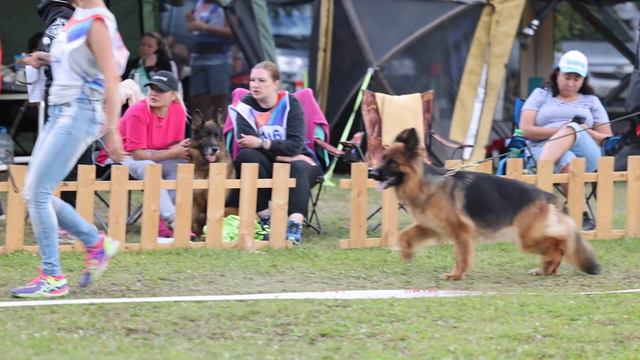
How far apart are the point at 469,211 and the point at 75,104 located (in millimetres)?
2537

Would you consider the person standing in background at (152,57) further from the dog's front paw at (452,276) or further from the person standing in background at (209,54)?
the dog's front paw at (452,276)

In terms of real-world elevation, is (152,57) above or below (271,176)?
above

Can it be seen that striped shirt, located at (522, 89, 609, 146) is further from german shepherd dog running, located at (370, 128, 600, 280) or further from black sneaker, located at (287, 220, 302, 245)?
black sneaker, located at (287, 220, 302, 245)

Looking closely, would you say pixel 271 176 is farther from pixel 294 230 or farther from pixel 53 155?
pixel 53 155

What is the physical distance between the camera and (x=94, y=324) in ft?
17.3

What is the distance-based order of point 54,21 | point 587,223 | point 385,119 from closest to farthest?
1. point 54,21
2. point 587,223
3. point 385,119

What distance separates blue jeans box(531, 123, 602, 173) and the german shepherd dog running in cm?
192

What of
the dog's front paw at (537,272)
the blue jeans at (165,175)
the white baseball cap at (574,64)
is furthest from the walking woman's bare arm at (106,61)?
the white baseball cap at (574,64)

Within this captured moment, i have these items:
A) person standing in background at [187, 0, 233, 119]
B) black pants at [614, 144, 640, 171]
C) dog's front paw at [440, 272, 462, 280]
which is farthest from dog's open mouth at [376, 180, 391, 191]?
person standing in background at [187, 0, 233, 119]

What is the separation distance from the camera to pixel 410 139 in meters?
6.86

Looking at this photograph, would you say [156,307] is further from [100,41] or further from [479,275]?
[479,275]

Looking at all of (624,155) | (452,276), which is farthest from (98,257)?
(624,155)

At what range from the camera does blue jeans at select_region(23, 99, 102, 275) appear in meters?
5.63

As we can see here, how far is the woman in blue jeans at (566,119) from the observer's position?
895cm
